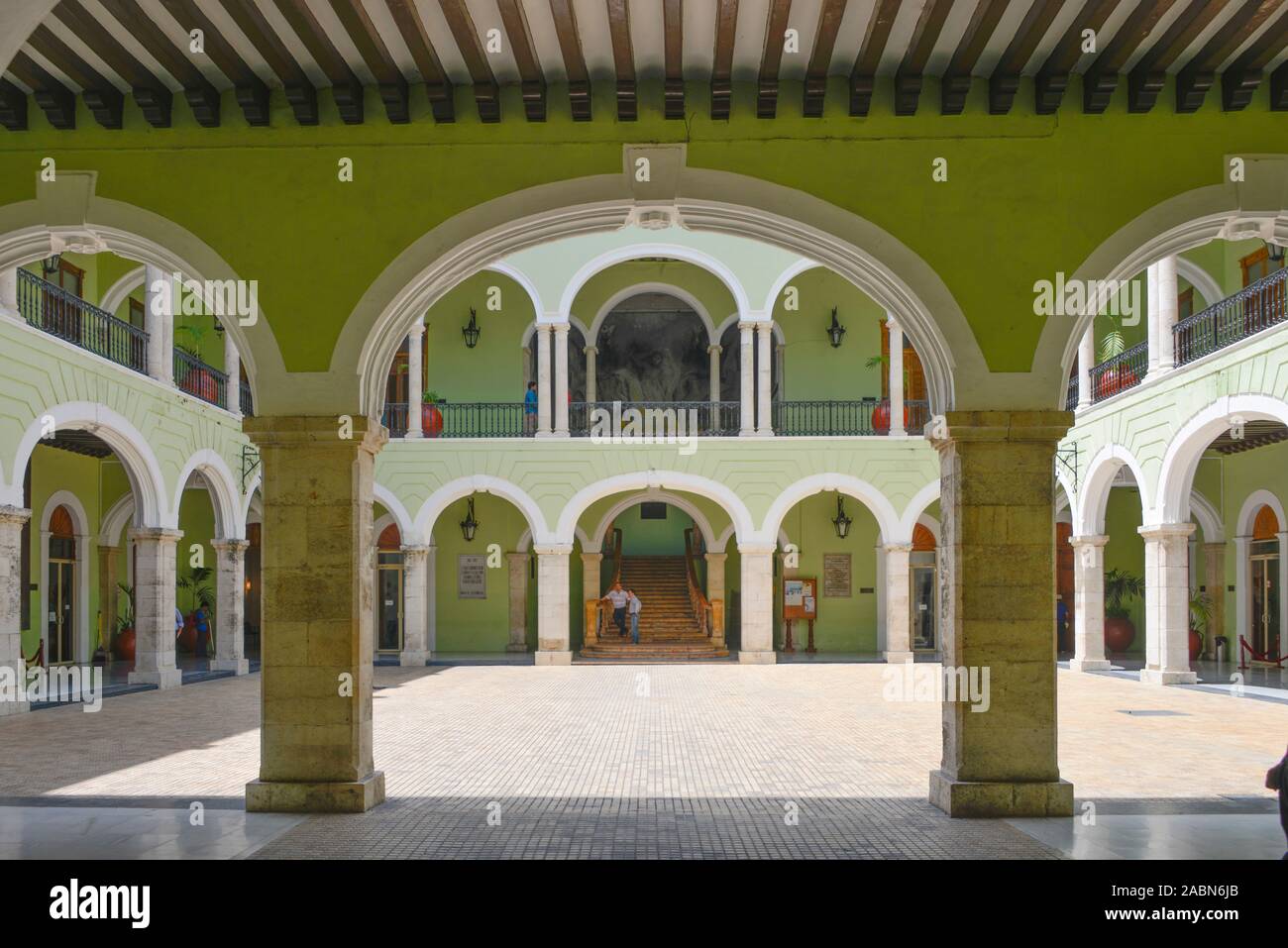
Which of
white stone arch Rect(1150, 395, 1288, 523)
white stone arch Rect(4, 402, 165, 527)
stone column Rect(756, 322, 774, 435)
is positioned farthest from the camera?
stone column Rect(756, 322, 774, 435)

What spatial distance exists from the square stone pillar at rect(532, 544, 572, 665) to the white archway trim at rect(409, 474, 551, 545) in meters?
0.37

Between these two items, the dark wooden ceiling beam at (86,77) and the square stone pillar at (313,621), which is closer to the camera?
the dark wooden ceiling beam at (86,77)

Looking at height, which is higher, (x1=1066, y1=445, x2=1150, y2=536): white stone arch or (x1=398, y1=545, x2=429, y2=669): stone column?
(x1=1066, y1=445, x2=1150, y2=536): white stone arch

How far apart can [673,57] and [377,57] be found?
169 cm

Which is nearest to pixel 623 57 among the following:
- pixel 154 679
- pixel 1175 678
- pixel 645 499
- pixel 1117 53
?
pixel 1117 53

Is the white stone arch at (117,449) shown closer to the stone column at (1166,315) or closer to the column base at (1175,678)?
the column base at (1175,678)

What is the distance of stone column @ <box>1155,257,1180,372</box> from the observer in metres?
17.4

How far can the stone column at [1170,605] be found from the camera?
1683 centimetres

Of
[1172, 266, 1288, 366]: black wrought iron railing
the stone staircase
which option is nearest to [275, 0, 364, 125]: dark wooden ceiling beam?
[1172, 266, 1288, 366]: black wrought iron railing

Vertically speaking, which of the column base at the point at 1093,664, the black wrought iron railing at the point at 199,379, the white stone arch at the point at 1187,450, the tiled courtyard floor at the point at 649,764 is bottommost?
the column base at the point at 1093,664

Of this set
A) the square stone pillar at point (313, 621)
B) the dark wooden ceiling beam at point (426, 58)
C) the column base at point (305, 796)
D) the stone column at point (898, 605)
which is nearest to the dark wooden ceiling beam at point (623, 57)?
the dark wooden ceiling beam at point (426, 58)

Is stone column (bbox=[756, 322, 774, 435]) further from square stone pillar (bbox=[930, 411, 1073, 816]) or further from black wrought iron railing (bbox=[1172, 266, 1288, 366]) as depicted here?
square stone pillar (bbox=[930, 411, 1073, 816])

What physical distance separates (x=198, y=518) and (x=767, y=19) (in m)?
21.0

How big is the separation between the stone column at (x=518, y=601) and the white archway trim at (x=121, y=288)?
8.93m
